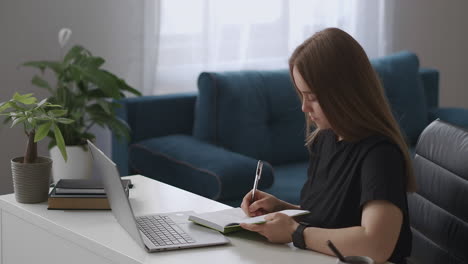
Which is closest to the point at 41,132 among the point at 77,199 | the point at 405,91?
the point at 77,199

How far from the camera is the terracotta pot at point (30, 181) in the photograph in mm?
2039

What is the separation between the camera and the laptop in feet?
5.42

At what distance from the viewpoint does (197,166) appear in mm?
3135

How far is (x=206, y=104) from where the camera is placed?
3490 mm

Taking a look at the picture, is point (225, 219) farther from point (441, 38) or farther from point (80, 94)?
point (441, 38)

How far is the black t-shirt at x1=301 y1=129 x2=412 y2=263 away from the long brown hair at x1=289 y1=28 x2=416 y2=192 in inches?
1.4

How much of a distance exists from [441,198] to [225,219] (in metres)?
0.58

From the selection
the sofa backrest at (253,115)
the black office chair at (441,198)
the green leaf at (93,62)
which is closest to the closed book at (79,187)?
the black office chair at (441,198)

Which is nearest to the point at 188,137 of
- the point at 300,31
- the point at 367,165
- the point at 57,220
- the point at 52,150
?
the point at 52,150

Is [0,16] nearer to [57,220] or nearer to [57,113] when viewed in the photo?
[57,113]

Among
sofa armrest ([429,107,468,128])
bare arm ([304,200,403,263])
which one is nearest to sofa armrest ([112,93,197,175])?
sofa armrest ([429,107,468,128])

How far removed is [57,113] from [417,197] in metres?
1.04

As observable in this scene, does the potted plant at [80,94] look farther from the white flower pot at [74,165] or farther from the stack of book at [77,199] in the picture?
the stack of book at [77,199]

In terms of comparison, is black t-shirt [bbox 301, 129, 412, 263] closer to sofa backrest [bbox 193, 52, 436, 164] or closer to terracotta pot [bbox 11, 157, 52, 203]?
terracotta pot [bbox 11, 157, 52, 203]
